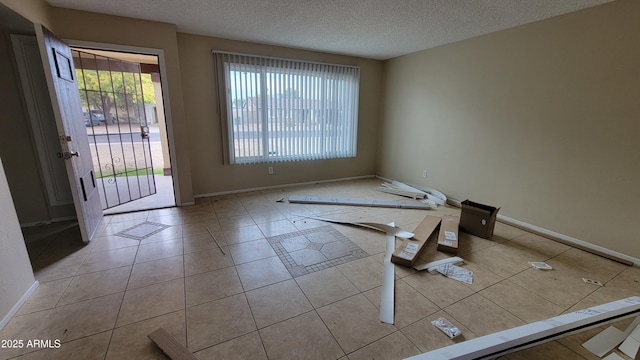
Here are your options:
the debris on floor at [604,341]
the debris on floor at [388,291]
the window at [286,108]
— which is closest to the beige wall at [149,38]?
the window at [286,108]

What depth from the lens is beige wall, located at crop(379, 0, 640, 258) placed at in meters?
2.50

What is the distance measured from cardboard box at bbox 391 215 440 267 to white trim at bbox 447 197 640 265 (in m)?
1.07

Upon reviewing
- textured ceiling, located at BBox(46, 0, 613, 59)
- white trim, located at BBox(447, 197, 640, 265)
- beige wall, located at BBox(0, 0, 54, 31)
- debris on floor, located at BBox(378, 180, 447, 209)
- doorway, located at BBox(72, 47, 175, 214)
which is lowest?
white trim, located at BBox(447, 197, 640, 265)

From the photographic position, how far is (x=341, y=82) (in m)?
4.95

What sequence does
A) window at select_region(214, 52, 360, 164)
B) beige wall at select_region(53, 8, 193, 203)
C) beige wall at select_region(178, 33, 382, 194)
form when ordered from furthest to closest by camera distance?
1. window at select_region(214, 52, 360, 164)
2. beige wall at select_region(178, 33, 382, 194)
3. beige wall at select_region(53, 8, 193, 203)

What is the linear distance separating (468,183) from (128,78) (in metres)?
5.52

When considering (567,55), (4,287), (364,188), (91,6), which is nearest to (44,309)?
(4,287)

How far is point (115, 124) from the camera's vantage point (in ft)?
13.6

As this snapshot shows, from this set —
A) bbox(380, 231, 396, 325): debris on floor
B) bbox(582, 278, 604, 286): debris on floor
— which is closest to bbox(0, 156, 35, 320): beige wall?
bbox(380, 231, 396, 325): debris on floor

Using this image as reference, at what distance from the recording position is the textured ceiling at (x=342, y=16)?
2.60 metres

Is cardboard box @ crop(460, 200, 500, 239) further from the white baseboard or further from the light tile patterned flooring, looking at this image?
the white baseboard

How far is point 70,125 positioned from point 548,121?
5.08 metres

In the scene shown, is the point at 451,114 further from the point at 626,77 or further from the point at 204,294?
the point at 204,294

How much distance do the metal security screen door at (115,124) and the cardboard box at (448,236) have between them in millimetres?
4418
